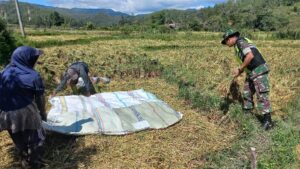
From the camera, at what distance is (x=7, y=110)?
4.10 metres

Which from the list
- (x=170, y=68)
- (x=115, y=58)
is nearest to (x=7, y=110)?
(x=170, y=68)


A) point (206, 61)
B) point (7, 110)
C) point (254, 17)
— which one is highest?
point (7, 110)

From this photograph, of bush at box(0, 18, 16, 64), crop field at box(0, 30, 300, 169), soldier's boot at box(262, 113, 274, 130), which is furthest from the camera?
bush at box(0, 18, 16, 64)

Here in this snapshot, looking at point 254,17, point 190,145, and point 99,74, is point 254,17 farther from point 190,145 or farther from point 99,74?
point 190,145

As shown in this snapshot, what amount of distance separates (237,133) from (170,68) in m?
4.78

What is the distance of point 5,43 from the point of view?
9.85 meters

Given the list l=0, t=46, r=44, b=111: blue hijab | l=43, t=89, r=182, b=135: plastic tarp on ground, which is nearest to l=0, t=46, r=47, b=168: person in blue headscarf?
l=0, t=46, r=44, b=111: blue hijab

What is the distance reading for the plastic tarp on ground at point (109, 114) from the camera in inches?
219

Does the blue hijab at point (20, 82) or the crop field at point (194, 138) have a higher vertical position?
the blue hijab at point (20, 82)

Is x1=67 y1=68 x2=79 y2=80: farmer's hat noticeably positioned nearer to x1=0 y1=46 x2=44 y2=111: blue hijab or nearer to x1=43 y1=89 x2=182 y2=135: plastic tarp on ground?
x1=43 y1=89 x2=182 y2=135: plastic tarp on ground

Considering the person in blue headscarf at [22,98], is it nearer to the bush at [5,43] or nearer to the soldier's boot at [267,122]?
the soldier's boot at [267,122]

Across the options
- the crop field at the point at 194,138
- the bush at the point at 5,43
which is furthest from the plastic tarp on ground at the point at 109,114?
the bush at the point at 5,43

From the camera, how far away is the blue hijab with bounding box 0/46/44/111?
398cm

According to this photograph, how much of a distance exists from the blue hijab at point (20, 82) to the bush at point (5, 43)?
5.88 meters
